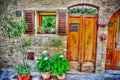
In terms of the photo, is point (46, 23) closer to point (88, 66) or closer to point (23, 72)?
point (23, 72)

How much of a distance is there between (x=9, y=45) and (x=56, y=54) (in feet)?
6.60

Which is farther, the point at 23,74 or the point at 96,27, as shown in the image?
the point at 96,27

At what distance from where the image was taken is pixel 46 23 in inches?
361

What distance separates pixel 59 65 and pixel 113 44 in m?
2.56

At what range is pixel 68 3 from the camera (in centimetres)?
866

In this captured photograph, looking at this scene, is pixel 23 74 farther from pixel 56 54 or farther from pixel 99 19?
pixel 99 19

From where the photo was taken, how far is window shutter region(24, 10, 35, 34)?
8.88 m

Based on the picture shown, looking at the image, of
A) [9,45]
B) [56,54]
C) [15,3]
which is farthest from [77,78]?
[15,3]

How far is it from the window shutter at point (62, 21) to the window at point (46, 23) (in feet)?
1.11

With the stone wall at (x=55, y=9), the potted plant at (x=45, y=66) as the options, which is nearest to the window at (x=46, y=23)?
the stone wall at (x=55, y=9)

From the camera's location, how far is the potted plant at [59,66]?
8.34 m

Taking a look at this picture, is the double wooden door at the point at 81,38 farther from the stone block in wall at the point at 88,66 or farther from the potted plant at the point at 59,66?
the potted plant at the point at 59,66

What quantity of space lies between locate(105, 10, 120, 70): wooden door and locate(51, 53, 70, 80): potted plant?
204 centimetres

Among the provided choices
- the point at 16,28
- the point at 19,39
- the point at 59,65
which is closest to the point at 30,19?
the point at 16,28
